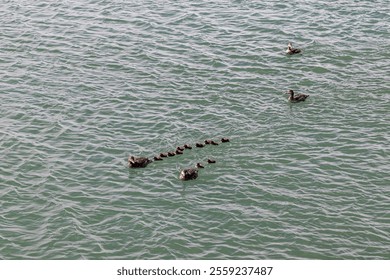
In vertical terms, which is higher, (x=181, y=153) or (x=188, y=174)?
(x=181, y=153)

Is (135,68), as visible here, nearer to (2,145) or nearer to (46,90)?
(46,90)

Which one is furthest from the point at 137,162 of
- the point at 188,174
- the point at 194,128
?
the point at 194,128

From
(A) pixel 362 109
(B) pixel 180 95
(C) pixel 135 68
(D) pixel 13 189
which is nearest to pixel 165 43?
(C) pixel 135 68

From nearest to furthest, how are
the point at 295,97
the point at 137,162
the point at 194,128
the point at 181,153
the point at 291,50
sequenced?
the point at 137,162 < the point at 181,153 < the point at 194,128 < the point at 295,97 < the point at 291,50

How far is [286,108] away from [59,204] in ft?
52.9

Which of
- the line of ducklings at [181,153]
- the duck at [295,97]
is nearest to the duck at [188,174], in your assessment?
the line of ducklings at [181,153]

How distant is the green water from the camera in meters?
35.9

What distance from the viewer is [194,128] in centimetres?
4494

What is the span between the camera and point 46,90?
163 ft

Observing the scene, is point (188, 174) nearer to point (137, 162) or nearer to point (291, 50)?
point (137, 162)

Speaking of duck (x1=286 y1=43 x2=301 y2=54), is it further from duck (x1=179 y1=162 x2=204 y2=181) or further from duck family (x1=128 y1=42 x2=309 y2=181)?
duck (x1=179 y1=162 x2=204 y2=181)

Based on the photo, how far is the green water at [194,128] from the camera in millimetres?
35875

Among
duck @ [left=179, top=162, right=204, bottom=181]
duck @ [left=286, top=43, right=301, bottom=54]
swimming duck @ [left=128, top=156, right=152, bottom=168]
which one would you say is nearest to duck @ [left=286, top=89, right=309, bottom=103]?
duck @ [left=286, top=43, right=301, bottom=54]

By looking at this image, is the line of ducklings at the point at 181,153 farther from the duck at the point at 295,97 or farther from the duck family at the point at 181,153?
the duck at the point at 295,97
